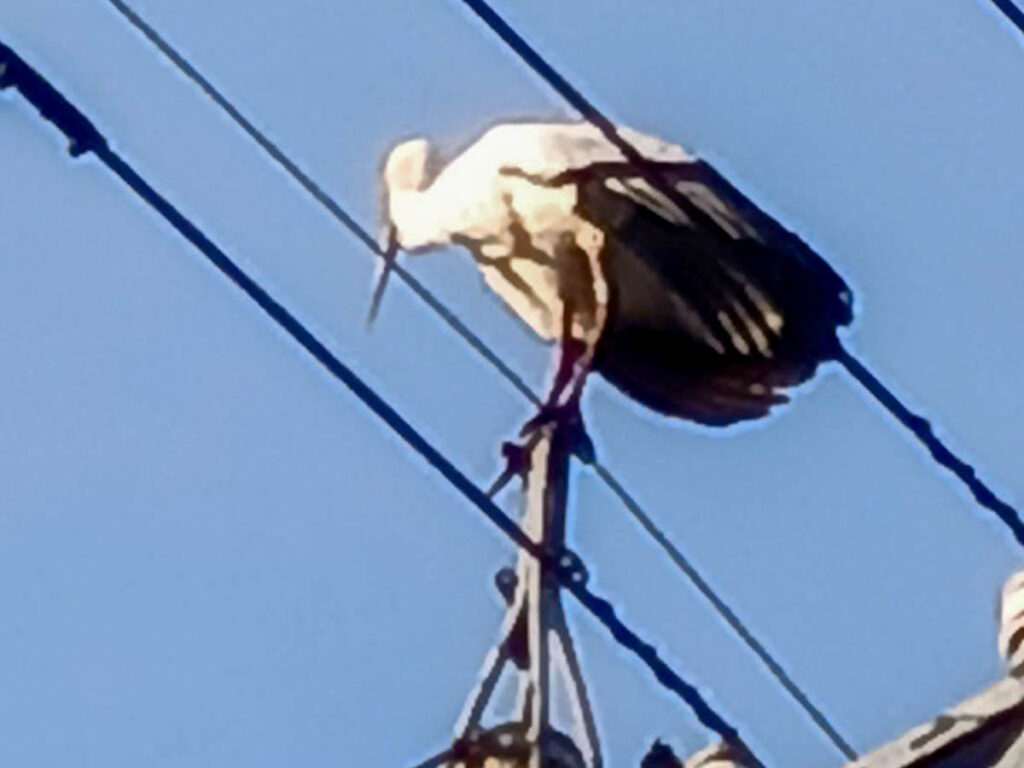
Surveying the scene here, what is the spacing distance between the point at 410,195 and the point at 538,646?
11.8ft

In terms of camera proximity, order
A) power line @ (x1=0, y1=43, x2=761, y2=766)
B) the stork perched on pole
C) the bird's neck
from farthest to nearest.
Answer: the bird's neck, the stork perched on pole, power line @ (x1=0, y1=43, x2=761, y2=766)

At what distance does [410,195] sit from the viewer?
11633 millimetres

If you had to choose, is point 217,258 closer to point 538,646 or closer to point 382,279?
point 538,646

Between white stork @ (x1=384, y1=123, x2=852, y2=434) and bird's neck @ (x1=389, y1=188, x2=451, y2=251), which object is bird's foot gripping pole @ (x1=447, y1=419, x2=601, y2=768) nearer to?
white stork @ (x1=384, y1=123, x2=852, y2=434)

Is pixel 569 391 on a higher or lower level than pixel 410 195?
lower

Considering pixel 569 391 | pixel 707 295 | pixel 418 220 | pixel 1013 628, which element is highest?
pixel 418 220

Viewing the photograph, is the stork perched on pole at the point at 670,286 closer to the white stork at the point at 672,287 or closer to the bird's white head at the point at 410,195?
the white stork at the point at 672,287

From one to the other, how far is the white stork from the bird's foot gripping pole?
0.79 metres

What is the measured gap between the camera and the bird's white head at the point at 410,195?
11.3 meters

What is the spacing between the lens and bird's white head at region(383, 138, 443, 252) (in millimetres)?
11297

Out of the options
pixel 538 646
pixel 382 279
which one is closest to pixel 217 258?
pixel 538 646

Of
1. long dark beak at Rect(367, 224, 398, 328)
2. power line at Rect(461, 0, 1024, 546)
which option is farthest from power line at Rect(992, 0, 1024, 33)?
long dark beak at Rect(367, 224, 398, 328)

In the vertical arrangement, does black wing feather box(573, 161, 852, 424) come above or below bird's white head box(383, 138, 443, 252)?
below

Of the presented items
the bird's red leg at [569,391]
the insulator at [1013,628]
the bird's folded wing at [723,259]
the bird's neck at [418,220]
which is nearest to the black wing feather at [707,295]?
the bird's folded wing at [723,259]
